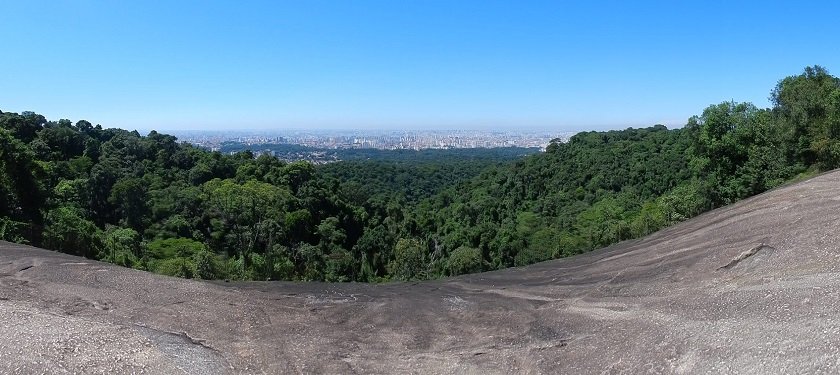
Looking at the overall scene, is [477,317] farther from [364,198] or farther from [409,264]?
[364,198]

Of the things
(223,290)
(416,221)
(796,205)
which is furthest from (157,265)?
(416,221)

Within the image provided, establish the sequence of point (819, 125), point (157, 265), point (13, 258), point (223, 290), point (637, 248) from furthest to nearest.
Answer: point (157, 265)
point (819, 125)
point (637, 248)
point (13, 258)
point (223, 290)

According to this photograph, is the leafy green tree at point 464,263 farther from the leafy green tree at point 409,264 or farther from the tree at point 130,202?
the tree at point 130,202

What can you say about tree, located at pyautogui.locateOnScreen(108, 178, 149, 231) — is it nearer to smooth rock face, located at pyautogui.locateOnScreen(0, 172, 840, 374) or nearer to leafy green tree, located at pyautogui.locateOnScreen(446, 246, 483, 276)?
leafy green tree, located at pyautogui.locateOnScreen(446, 246, 483, 276)

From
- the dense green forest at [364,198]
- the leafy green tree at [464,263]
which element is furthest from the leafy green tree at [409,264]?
the leafy green tree at [464,263]

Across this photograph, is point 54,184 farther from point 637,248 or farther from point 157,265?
point 637,248

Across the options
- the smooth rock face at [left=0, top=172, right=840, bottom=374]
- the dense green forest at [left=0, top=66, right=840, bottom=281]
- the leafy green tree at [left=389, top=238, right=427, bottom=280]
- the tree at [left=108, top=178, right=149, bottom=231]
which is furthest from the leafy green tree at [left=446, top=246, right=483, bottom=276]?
the smooth rock face at [left=0, top=172, right=840, bottom=374]
